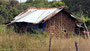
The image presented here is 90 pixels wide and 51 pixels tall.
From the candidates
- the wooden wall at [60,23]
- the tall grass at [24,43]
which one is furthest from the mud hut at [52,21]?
the tall grass at [24,43]

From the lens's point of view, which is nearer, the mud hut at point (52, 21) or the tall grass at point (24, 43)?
the tall grass at point (24, 43)

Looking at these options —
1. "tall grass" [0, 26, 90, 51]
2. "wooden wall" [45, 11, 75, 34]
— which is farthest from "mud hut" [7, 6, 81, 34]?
"tall grass" [0, 26, 90, 51]

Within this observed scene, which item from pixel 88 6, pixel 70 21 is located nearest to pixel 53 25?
pixel 70 21

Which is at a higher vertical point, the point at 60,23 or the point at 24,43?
the point at 24,43

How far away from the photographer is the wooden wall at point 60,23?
1473cm

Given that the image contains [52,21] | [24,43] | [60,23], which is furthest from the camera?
[60,23]

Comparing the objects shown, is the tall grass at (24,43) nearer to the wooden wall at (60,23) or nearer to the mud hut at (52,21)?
the mud hut at (52,21)

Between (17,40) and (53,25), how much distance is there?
342 inches

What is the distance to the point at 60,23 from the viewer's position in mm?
15438

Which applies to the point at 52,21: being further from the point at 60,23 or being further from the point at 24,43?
the point at 24,43

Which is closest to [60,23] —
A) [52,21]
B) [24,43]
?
→ [52,21]

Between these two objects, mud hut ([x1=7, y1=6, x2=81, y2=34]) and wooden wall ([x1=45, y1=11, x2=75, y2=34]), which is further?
wooden wall ([x1=45, y1=11, x2=75, y2=34])

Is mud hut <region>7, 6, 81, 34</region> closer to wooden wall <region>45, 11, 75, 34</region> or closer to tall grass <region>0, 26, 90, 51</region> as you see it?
wooden wall <region>45, 11, 75, 34</region>

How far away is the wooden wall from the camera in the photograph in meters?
14.7
